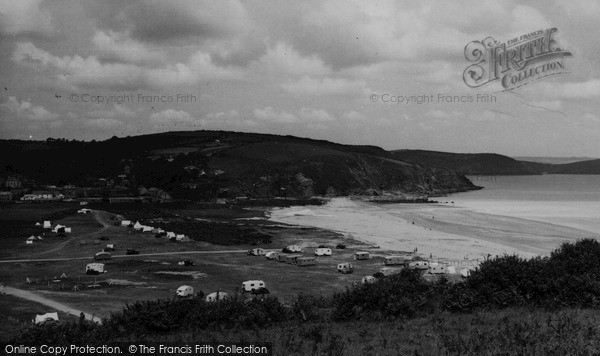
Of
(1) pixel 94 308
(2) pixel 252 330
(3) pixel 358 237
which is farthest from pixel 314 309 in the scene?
(3) pixel 358 237

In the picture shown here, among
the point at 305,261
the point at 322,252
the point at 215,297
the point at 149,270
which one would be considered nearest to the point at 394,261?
the point at 305,261

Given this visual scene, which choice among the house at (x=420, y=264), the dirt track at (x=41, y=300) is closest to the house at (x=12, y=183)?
the dirt track at (x=41, y=300)

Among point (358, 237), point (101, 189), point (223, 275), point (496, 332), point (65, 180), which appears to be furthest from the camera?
point (65, 180)

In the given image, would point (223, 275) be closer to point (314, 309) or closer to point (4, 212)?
point (314, 309)

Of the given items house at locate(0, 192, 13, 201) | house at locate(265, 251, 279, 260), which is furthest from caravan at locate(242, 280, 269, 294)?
house at locate(0, 192, 13, 201)

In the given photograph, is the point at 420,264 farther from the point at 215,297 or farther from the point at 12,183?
the point at 12,183

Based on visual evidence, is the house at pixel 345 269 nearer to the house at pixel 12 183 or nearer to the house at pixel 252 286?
the house at pixel 252 286
